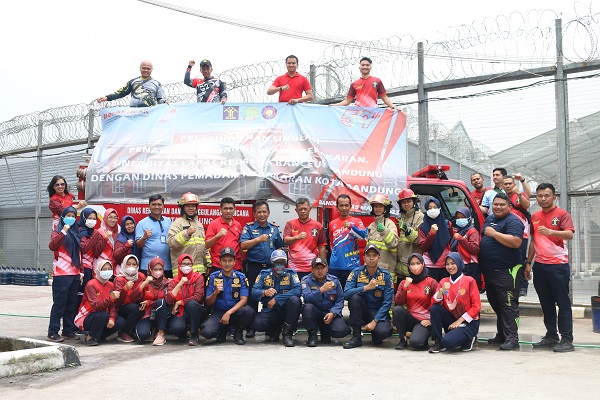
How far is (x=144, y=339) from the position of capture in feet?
26.1

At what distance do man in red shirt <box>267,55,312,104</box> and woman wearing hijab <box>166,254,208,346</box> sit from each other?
9.88 feet

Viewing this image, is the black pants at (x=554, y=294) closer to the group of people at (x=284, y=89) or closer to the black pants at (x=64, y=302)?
the group of people at (x=284, y=89)

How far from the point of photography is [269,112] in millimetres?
9219

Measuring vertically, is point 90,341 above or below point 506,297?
below

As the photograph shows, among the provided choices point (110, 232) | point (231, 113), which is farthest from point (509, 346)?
point (110, 232)

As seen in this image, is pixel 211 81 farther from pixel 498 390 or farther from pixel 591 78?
pixel 498 390

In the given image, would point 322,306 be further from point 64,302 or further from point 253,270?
point 64,302

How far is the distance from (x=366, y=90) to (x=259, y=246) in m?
3.01

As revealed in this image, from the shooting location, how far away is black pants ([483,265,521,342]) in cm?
749

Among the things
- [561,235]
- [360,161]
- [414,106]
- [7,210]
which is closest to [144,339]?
[360,161]

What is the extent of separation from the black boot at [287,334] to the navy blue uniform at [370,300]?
2.28ft

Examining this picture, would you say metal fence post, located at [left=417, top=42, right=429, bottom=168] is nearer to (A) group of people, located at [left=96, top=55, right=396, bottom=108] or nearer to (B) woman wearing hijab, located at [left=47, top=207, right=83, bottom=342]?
(A) group of people, located at [left=96, top=55, right=396, bottom=108]

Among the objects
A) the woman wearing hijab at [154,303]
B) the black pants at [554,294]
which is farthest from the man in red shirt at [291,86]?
the black pants at [554,294]

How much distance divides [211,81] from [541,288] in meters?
5.49
